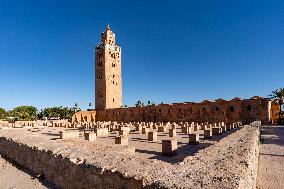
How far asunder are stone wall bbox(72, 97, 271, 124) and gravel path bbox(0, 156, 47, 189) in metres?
28.7

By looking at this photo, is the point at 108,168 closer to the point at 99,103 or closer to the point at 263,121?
the point at 263,121

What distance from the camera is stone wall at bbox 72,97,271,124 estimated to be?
30125 millimetres

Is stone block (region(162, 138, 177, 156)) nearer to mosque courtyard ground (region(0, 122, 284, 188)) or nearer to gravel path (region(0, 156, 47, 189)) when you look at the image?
mosque courtyard ground (region(0, 122, 284, 188))

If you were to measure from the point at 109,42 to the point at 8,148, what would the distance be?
44047 millimetres

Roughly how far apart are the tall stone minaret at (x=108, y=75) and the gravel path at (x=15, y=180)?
A: 39854 mm

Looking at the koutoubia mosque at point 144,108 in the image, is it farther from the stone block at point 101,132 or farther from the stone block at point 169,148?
→ the stone block at point 169,148

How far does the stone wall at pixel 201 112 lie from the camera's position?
30125 millimetres

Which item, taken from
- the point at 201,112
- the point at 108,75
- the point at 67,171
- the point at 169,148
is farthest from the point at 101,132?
the point at 108,75

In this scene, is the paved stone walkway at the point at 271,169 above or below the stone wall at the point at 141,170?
below

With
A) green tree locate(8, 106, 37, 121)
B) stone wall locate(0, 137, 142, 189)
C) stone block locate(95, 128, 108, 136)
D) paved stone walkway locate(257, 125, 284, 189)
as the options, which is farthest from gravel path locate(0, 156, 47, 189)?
green tree locate(8, 106, 37, 121)

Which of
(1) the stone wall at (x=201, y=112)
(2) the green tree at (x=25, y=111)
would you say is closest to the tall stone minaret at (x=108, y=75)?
(1) the stone wall at (x=201, y=112)

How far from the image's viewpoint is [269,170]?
335 inches

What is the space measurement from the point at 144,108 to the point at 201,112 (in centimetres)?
1024

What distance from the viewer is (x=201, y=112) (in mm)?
34219
